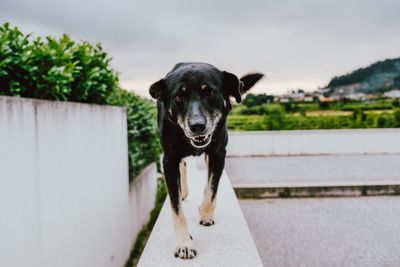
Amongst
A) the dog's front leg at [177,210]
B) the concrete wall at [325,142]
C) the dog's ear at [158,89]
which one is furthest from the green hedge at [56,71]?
the concrete wall at [325,142]

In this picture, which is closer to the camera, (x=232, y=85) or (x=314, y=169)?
(x=232, y=85)

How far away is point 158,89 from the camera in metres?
2.91

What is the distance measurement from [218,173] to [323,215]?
12.8 feet

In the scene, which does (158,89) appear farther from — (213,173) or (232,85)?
(213,173)

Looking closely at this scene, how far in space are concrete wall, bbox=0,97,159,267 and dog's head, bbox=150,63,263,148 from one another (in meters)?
1.02

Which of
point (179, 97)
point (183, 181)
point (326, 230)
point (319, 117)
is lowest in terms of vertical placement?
point (326, 230)

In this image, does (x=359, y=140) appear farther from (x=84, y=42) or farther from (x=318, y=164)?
(x=84, y=42)

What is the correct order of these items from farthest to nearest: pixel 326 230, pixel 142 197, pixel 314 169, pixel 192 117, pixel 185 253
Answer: pixel 314 169
pixel 142 197
pixel 326 230
pixel 185 253
pixel 192 117

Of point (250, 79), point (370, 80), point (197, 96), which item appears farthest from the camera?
point (370, 80)

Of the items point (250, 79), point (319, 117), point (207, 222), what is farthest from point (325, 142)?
point (250, 79)

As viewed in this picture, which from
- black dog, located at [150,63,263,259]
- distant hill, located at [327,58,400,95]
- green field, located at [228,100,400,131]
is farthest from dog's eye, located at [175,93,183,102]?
distant hill, located at [327,58,400,95]

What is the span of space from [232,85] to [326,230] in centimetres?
389

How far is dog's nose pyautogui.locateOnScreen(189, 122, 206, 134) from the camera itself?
247 centimetres

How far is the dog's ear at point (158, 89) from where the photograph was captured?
9.38ft
